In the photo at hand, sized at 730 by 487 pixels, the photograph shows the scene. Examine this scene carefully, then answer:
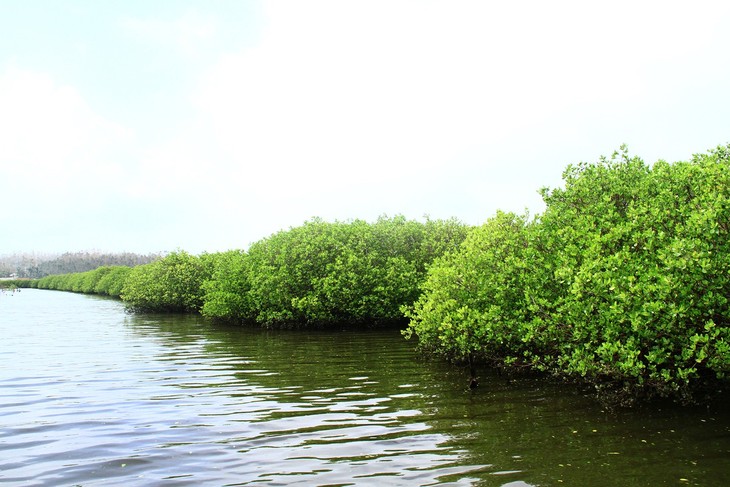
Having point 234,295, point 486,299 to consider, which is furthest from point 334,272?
point 486,299

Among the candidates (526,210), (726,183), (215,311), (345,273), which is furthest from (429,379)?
(215,311)

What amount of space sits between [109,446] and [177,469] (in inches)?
76.3

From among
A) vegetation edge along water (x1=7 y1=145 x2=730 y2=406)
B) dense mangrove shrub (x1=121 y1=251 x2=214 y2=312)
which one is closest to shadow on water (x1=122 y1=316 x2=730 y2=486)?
vegetation edge along water (x1=7 y1=145 x2=730 y2=406)

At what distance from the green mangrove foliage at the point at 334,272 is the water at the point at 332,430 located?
38.8ft

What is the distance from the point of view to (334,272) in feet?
97.5

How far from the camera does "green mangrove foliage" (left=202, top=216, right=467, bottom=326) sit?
1173 inches

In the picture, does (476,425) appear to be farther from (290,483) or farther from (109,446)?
(109,446)

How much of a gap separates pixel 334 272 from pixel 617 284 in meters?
19.7

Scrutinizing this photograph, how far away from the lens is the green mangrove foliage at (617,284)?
1019 centimetres

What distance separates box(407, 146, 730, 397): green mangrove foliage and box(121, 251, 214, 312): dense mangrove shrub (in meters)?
34.0

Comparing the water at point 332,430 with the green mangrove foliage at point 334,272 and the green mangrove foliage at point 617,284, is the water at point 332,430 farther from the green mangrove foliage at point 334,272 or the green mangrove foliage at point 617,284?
the green mangrove foliage at point 334,272

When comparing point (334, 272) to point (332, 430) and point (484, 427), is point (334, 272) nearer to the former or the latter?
point (332, 430)

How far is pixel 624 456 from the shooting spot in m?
8.33

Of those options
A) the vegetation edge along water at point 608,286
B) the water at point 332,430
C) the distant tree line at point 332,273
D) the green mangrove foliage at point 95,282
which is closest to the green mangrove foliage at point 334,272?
the distant tree line at point 332,273
